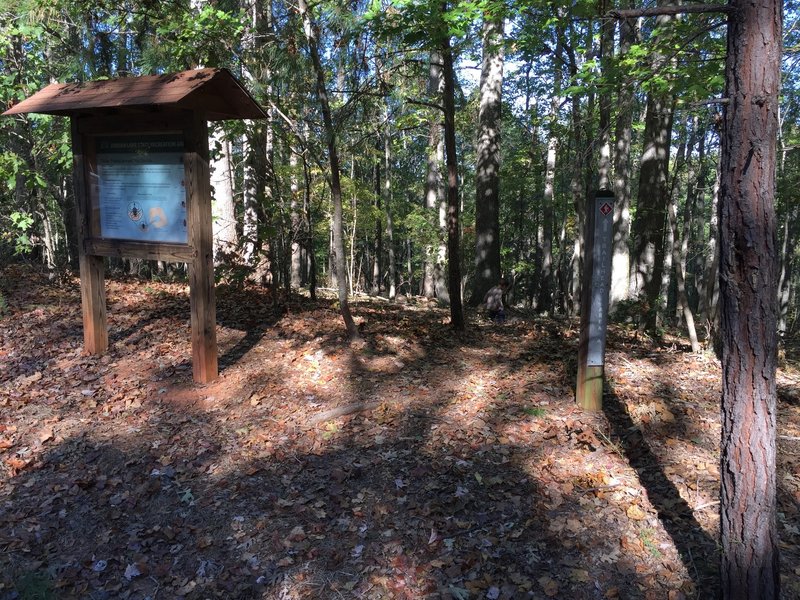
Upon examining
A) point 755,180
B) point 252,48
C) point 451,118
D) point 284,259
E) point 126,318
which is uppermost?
point 252,48

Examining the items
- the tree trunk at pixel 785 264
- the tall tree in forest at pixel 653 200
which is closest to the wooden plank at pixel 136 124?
the tall tree in forest at pixel 653 200

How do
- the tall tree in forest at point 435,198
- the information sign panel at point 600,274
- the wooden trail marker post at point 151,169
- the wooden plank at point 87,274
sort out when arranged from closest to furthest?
1. the information sign panel at point 600,274
2. the wooden trail marker post at point 151,169
3. the wooden plank at point 87,274
4. the tall tree in forest at point 435,198

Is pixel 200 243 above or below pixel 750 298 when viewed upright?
above

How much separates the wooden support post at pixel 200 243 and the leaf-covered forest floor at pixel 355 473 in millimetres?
450

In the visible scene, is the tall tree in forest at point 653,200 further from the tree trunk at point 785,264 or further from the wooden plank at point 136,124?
the tree trunk at point 785,264

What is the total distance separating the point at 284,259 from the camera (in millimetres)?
8750

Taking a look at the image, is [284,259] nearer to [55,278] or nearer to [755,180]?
[55,278]

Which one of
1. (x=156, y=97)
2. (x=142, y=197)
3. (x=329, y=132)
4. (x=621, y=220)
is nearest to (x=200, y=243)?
(x=142, y=197)

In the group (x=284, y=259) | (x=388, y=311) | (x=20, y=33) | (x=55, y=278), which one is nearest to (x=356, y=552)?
(x=284, y=259)

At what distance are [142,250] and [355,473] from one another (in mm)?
3662

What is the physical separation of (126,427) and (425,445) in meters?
2.94

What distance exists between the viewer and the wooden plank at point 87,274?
21.1 ft

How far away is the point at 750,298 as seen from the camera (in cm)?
292

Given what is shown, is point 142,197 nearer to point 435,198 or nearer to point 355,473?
point 355,473
